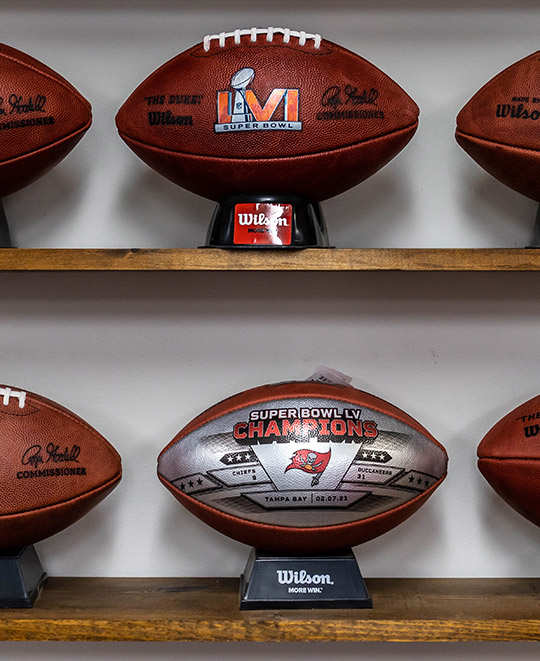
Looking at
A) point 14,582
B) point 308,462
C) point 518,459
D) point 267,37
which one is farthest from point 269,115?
point 14,582

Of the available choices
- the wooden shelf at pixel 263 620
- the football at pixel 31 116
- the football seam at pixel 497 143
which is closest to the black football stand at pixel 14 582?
the wooden shelf at pixel 263 620

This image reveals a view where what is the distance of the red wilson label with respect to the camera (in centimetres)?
102

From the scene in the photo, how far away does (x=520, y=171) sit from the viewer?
100 centimetres

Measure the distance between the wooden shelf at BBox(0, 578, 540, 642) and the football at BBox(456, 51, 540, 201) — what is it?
23.5 inches

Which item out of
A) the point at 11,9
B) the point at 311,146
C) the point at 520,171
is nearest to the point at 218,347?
the point at 311,146

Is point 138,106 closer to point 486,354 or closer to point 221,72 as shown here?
point 221,72

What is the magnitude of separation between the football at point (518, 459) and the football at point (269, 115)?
406 millimetres

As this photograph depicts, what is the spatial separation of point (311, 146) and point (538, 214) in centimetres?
39

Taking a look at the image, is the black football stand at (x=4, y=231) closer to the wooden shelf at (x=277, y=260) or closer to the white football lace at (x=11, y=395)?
the wooden shelf at (x=277, y=260)

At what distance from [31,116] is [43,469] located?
0.46m

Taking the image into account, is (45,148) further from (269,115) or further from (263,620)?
(263,620)

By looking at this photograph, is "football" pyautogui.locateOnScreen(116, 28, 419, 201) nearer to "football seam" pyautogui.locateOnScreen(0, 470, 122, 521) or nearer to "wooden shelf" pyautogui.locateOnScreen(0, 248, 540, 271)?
"wooden shelf" pyautogui.locateOnScreen(0, 248, 540, 271)

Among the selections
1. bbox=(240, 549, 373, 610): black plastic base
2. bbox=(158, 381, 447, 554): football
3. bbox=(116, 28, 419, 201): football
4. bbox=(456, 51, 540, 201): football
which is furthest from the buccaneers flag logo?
bbox=(456, 51, 540, 201): football

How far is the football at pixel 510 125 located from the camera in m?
0.98
